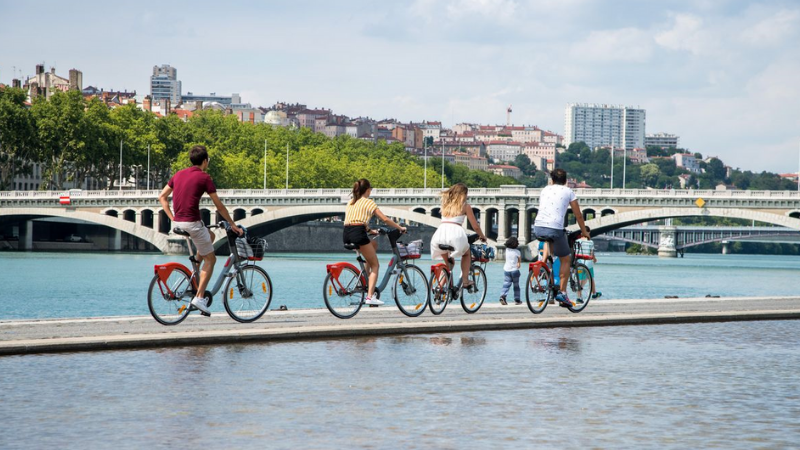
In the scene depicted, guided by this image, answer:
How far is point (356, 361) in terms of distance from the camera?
995cm

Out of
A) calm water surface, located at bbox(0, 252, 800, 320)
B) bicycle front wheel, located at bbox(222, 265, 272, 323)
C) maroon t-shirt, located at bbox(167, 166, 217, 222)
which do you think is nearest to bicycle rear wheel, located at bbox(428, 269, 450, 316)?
bicycle front wheel, located at bbox(222, 265, 272, 323)

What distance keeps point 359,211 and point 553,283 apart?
2548 mm

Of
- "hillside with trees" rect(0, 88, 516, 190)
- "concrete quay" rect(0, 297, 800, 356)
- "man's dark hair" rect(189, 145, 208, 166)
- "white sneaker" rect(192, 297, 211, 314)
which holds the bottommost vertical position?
"concrete quay" rect(0, 297, 800, 356)

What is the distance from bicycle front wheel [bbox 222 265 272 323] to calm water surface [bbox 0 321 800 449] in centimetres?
165

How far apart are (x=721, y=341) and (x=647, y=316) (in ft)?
7.34

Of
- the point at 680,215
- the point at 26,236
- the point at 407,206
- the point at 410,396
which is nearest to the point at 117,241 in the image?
the point at 26,236

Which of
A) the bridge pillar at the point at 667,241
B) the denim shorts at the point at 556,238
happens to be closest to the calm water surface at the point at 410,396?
the denim shorts at the point at 556,238

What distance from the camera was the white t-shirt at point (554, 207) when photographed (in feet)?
47.2

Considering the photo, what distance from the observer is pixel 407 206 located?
257 ft

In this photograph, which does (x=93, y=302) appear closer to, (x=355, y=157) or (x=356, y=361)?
(x=356, y=361)

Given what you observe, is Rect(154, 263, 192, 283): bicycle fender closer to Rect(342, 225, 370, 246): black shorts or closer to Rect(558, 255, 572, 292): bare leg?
Rect(342, 225, 370, 246): black shorts

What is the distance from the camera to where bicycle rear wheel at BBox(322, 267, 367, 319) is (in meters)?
13.3

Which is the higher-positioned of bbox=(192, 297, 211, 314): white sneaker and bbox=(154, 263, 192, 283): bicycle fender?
bbox=(154, 263, 192, 283): bicycle fender

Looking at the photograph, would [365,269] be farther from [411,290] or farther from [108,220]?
[108,220]
